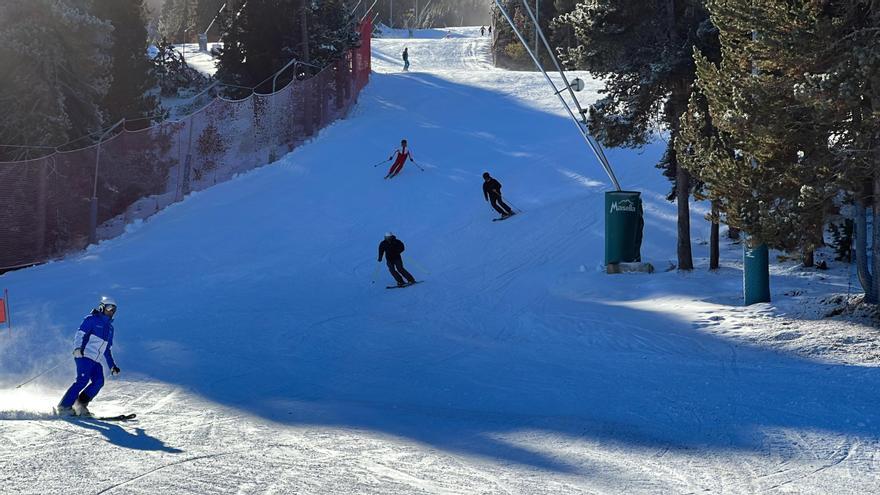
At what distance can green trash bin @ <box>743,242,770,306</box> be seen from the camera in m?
15.4

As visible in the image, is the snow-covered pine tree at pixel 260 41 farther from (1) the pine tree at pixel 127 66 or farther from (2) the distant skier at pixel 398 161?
(2) the distant skier at pixel 398 161

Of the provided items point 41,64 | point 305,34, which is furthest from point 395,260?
point 305,34

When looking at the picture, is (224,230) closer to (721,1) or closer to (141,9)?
(721,1)

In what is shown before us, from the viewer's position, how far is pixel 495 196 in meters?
26.0

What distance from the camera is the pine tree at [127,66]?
Answer: 116 feet

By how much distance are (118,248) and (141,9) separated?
1960cm

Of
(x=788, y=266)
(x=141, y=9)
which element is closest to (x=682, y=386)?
(x=788, y=266)

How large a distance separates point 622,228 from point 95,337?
38.9 feet

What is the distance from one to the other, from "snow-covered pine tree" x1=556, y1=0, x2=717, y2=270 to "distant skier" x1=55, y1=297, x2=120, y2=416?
37.9ft

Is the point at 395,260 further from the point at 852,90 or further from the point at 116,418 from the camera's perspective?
the point at 852,90

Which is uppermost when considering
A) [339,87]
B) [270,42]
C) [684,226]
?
[270,42]

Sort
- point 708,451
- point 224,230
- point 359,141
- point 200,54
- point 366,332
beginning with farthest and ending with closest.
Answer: point 200,54 < point 359,141 < point 224,230 < point 366,332 < point 708,451

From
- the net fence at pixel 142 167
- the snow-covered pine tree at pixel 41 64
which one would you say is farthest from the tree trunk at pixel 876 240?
the snow-covered pine tree at pixel 41 64

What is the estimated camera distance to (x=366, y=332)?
639 inches
